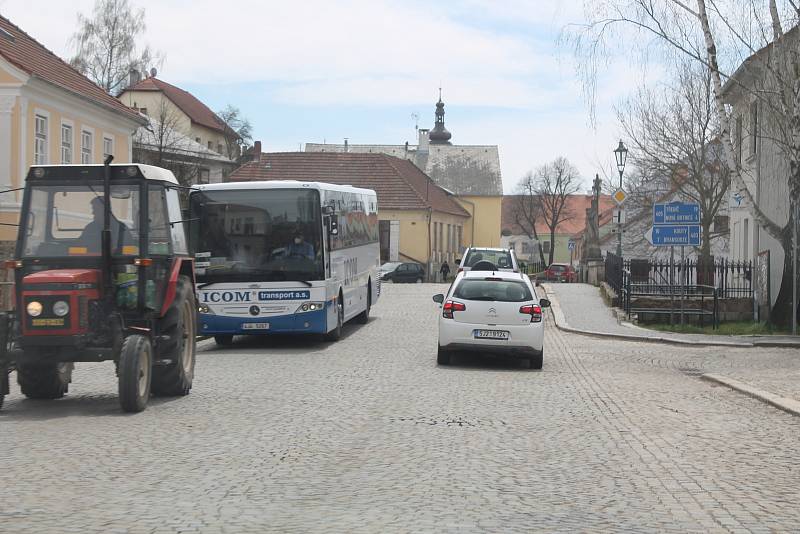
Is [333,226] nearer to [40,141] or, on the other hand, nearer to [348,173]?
[40,141]

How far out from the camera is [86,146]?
3906 cm

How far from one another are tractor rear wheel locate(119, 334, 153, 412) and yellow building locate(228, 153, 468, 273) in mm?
61867

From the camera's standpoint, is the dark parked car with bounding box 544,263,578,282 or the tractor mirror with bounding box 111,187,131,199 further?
the dark parked car with bounding box 544,263,578,282

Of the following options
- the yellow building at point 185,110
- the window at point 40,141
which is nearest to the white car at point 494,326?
the window at point 40,141

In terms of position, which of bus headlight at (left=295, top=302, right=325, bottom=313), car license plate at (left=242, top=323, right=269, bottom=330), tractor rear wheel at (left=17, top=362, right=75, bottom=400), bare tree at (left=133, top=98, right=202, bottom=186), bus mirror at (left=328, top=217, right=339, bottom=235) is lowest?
tractor rear wheel at (left=17, top=362, right=75, bottom=400)

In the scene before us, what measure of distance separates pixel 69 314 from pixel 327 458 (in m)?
3.77

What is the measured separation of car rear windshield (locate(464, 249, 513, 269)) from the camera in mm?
35719

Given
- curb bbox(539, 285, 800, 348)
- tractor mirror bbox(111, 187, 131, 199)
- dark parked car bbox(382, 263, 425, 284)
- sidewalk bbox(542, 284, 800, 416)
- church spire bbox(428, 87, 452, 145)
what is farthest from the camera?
church spire bbox(428, 87, 452, 145)

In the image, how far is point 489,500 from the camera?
24.6 ft

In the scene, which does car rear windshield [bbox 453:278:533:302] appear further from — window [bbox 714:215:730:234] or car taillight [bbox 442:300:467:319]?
window [bbox 714:215:730:234]

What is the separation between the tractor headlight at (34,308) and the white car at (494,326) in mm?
8322

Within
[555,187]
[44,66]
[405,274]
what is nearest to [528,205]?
[555,187]

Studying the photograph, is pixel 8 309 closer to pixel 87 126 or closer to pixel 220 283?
pixel 220 283

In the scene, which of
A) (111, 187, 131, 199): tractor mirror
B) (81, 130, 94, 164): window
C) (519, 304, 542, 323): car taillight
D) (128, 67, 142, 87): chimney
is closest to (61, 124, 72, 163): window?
(81, 130, 94, 164): window
